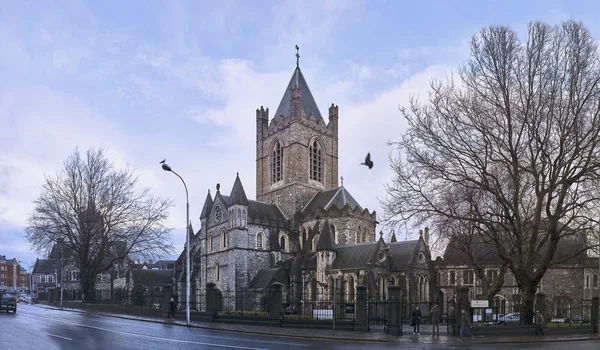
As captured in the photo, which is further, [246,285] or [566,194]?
[246,285]

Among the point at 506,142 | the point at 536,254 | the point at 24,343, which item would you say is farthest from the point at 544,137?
the point at 24,343

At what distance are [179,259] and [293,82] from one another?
25734mm

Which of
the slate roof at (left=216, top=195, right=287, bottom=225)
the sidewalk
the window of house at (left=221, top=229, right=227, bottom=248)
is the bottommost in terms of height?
the sidewalk

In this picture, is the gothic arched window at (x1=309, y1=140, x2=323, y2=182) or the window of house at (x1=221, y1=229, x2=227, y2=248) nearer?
the window of house at (x1=221, y1=229, x2=227, y2=248)

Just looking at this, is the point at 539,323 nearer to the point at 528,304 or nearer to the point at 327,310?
the point at 528,304

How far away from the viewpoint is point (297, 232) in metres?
51.3

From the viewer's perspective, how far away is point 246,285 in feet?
154

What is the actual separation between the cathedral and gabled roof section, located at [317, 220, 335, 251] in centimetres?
8

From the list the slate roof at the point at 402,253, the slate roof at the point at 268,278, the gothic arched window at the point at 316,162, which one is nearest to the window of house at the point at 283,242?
the slate roof at the point at 268,278

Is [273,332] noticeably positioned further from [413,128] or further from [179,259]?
→ [179,259]

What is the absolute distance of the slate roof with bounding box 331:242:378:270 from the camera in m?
40.4

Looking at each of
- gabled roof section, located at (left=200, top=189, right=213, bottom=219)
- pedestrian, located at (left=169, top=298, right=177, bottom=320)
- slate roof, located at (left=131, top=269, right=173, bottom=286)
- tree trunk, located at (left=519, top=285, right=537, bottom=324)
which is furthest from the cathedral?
slate roof, located at (left=131, top=269, right=173, bottom=286)

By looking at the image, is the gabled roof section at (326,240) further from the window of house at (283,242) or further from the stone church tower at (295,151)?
the stone church tower at (295,151)

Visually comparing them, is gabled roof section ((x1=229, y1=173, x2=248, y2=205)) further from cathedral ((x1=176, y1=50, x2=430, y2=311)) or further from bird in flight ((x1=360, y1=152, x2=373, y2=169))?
bird in flight ((x1=360, y1=152, x2=373, y2=169))
